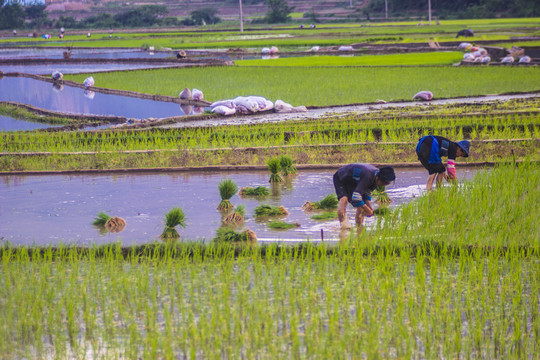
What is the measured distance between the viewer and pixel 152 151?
10.3m

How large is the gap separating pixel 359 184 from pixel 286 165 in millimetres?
3099

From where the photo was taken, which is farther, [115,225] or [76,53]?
[76,53]

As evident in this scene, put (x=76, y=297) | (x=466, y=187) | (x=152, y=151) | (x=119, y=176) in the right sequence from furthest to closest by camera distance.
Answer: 1. (x=152, y=151)
2. (x=119, y=176)
3. (x=466, y=187)
4. (x=76, y=297)

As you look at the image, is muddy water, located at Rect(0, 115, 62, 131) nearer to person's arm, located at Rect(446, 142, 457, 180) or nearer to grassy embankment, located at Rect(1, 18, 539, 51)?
person's arm, located at Rect(446, 142, 457, 180)

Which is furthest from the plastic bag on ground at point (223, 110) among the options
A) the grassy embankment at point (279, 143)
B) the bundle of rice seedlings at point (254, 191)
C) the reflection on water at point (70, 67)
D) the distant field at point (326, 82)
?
the reflection on water at point (70, 67)

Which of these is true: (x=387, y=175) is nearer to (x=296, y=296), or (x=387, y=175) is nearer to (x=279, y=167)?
(x=296, y=296)

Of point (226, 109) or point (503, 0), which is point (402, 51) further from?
point (503, 0)

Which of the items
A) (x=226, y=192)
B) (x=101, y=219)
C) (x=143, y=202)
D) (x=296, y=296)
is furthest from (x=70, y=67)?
(x=296, y=296)

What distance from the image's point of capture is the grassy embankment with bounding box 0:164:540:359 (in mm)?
4113

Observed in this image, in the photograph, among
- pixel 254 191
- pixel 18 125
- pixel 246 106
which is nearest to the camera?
pixel 254 191

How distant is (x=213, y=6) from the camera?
74062 mm

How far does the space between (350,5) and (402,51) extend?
3991 cm

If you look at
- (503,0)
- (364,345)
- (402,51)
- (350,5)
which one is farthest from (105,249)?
(350,5)

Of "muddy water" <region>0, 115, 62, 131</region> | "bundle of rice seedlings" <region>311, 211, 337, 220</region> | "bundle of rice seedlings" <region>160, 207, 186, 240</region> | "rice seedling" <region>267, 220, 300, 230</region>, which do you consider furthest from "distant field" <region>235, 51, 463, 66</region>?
"bundle of rice seedlings" <region>160, 207, 186, 240</region>
